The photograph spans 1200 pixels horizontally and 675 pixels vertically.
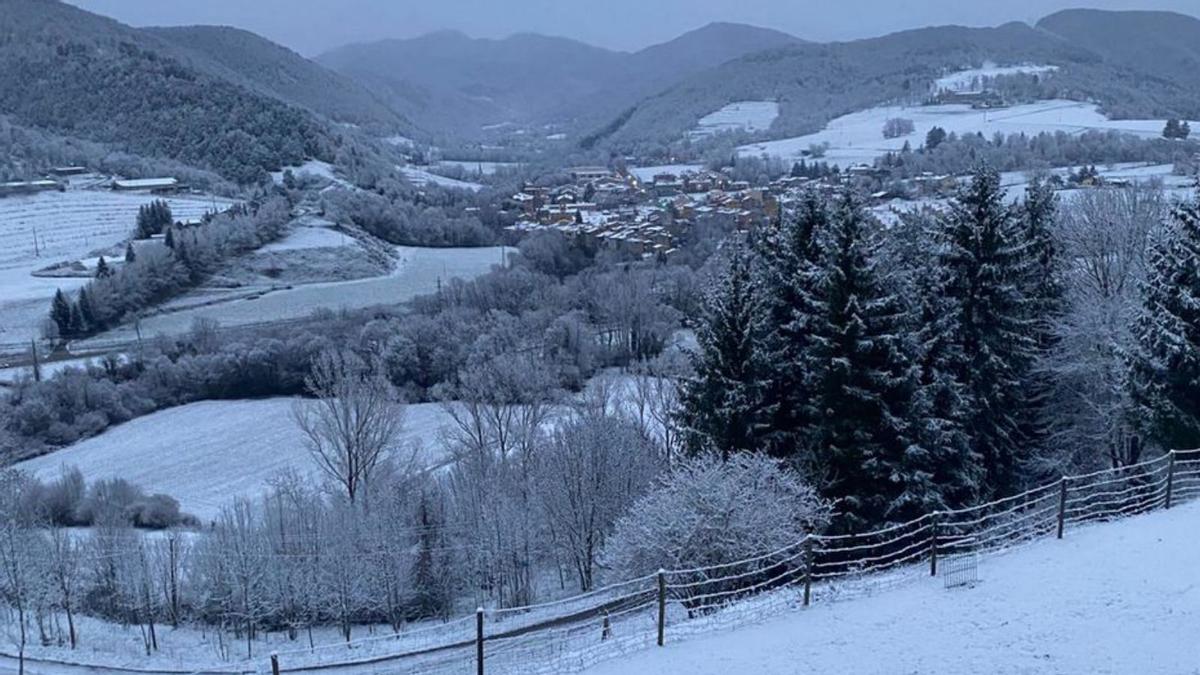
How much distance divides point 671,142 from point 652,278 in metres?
127

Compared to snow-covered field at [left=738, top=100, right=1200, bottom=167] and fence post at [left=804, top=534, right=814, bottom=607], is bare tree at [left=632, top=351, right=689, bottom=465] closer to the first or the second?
fence post at [left=804, top=534, right=814, bottom=607]

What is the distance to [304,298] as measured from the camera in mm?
75438

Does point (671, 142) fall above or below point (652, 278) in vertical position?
above

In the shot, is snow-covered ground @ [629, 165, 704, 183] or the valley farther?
snow-covered ground @ [629, 165, 704, 183]

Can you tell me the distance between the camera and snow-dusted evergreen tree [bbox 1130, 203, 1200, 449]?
17.2 metres

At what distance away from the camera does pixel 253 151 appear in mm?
125125

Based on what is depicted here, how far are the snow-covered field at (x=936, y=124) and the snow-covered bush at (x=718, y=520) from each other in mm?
114204

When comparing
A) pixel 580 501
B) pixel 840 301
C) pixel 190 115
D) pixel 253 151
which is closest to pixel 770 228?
pixel 840 301

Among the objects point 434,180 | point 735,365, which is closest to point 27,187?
point 434,180

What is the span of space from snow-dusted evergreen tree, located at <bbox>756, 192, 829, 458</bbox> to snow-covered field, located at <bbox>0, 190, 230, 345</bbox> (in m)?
60.4

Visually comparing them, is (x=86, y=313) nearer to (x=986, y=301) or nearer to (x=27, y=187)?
(x=27, y=187)

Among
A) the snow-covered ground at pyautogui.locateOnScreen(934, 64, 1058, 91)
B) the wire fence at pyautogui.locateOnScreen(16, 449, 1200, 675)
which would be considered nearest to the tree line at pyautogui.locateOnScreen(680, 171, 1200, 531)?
the wire fence at pyautogui.locateOnScreen(16, 449, 1200, 675)

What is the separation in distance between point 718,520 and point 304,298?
218ft

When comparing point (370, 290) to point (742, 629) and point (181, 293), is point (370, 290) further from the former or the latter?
point (742, 629)
